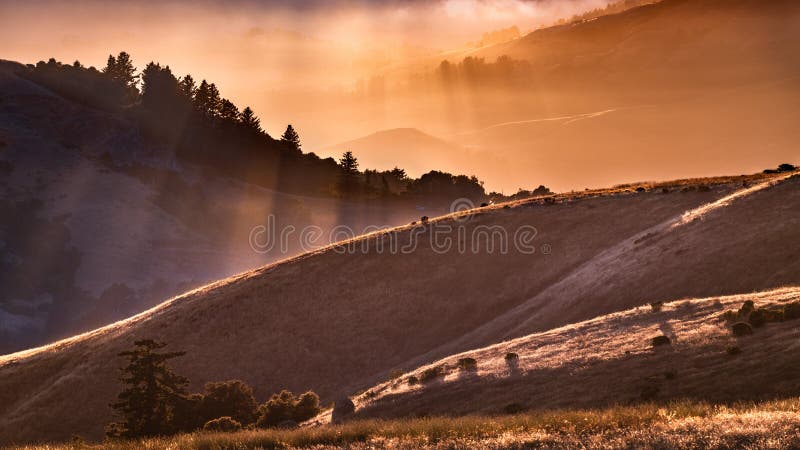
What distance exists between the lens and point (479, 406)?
111ft

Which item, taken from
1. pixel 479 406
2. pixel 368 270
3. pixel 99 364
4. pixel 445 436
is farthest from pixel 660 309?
pixel 99 364

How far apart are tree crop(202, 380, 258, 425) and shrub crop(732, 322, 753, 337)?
25498mm

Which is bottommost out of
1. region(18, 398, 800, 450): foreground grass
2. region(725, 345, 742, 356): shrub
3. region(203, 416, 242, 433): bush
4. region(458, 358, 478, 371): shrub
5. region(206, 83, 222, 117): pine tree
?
region(203, 416, 242, 433): bush

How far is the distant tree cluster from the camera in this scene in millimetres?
35750

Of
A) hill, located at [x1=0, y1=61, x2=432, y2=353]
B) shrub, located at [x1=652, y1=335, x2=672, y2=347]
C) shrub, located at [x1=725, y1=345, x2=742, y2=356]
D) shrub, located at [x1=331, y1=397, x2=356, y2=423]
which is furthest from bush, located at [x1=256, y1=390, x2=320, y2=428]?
hill, located at [x1=0, y1=61, x2=432, y2=353]

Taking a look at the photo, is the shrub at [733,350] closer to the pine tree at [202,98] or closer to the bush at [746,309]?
the bush at [746,309]

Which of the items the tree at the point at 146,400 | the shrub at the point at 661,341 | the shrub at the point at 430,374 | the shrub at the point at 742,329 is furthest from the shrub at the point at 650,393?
the tree at the point at 146,400

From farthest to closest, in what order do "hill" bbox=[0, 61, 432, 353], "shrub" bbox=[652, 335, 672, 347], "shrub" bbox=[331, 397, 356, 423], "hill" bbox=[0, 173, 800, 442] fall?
"hill" bbox=[0, 61, 432, 353], "hill" bbox=[0, 173, 800, 442], "shrub" bbox=[331, 397, 356, 423], "shrub" bbox=[652, 335, 672, 347]

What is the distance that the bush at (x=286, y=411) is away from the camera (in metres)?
40.8

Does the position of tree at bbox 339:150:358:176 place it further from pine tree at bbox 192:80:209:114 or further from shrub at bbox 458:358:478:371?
shrub at bbox 458:358:478:371

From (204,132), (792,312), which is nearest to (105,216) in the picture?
(204,132)

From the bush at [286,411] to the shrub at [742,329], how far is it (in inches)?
→ 895

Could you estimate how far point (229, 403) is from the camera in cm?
4256

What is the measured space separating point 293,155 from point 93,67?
2075 inches
